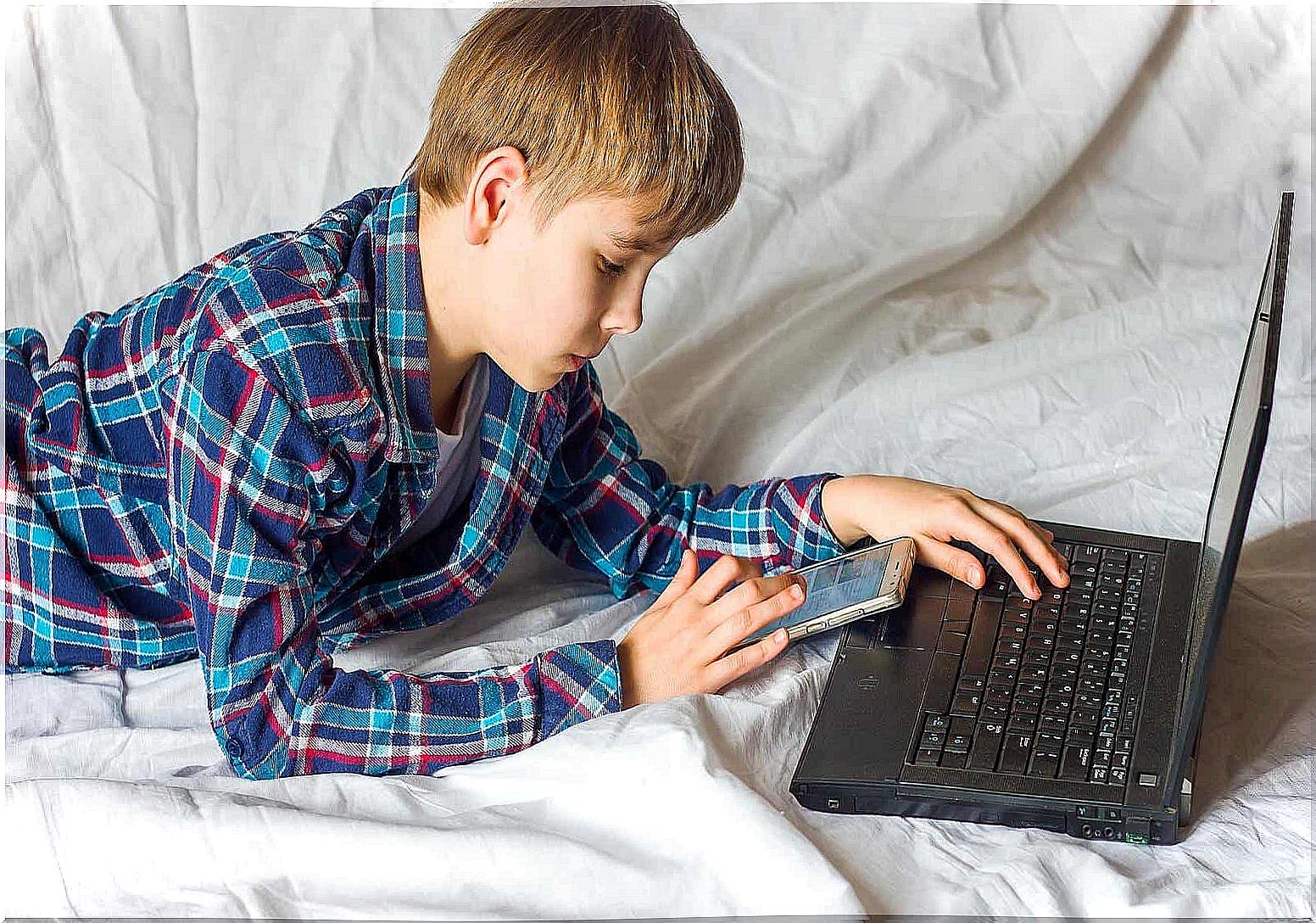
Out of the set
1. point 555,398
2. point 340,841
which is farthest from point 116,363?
point 340,841

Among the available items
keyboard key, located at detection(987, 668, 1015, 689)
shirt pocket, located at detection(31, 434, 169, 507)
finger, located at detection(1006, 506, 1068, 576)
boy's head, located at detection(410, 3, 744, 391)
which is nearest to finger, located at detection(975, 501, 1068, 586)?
finger, located at detection(1006, 506, 1068, 576)

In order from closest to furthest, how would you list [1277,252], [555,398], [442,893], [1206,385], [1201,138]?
[442,893], [1277,252], [555,398], [1206,385], [1201,138]

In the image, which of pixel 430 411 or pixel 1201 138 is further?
pixel 1201 138

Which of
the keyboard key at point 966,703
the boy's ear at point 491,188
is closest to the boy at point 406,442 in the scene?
the boy's ear at point 491,188

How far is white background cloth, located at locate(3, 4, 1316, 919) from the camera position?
0.86 metres

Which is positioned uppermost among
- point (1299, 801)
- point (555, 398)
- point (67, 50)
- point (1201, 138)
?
point (67, 50)

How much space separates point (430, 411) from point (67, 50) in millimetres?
691

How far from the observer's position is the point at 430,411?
95 cm

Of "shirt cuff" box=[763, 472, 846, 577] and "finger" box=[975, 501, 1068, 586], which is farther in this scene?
"shirt cuff" box=[763, 472, 846, 577]

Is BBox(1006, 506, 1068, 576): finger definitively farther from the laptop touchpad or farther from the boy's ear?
the boy's ear

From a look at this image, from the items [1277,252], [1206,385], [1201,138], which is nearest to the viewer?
[1277,252]

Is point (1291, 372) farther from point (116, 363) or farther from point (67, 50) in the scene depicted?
point (67, 50)

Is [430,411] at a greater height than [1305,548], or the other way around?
[430,411]

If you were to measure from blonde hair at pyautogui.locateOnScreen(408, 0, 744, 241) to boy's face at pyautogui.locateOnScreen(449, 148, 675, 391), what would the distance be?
11mm
